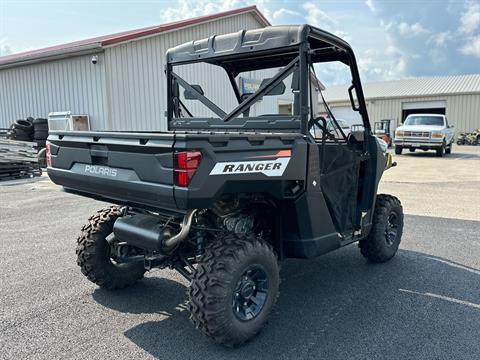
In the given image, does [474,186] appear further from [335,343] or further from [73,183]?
[73,183]

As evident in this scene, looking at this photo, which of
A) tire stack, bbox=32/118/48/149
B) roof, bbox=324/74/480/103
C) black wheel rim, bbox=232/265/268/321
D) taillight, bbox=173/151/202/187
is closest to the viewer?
taillight, bbox=173/151/202/187

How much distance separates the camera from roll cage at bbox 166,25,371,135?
3416mm

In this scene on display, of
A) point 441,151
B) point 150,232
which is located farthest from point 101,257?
point 441,151

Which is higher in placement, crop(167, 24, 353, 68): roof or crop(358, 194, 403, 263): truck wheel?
crop(167, 24, 353, 68): roof

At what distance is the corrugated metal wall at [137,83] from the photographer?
1291cm

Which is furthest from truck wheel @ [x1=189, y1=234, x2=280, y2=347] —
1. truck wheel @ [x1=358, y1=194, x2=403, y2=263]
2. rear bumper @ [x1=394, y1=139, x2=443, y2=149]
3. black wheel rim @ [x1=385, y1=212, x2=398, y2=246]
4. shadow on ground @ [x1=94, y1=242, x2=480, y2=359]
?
rear bumper @ [x1=394, y1=139, x2=443, y2=149]

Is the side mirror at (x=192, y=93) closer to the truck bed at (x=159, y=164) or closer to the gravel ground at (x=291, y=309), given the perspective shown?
the truck bed at (x=159, y=164)

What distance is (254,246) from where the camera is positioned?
10.2 feet

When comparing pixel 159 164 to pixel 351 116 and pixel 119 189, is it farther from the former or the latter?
pixel 351 116

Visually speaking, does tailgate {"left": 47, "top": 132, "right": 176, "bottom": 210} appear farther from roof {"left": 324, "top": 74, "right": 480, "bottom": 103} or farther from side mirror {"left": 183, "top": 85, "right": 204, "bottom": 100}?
roof {"left": 324, "top": 74, "right": 480, "bottom": 103}

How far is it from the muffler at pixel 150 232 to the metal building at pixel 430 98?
2880 cm

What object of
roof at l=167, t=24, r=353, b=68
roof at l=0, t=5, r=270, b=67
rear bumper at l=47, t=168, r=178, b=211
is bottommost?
rear bumper at l=47, t=168, r=178, b=211

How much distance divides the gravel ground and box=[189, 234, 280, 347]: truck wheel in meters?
0.18

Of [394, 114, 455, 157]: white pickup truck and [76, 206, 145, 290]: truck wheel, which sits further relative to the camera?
[394, 114, 455, 157]: white pickup truck
